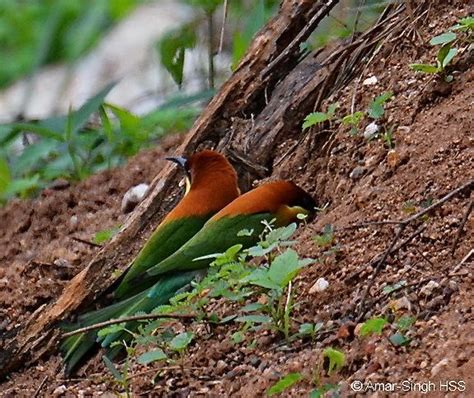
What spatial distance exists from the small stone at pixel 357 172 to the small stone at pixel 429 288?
29.9 inches

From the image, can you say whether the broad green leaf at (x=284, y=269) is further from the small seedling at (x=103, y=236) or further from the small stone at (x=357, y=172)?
the small seedling at (x=103, y=236)

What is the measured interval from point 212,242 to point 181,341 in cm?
66

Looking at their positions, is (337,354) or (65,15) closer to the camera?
(337,354)

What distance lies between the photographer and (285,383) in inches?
86.9

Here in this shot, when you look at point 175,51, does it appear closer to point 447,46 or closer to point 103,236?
point 103,236


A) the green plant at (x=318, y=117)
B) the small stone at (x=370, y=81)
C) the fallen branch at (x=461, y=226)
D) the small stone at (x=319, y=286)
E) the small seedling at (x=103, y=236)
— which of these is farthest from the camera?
the small seedling at (x=103, y=236)

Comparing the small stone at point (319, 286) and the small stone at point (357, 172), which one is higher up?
the small stone at point (319, 286)

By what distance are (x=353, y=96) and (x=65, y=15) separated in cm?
349

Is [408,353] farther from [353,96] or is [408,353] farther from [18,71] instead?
[18,71]

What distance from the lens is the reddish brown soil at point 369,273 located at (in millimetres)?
2256

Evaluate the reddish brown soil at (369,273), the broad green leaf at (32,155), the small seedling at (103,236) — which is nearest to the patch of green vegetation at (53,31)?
the broad green leaf at (32,155)

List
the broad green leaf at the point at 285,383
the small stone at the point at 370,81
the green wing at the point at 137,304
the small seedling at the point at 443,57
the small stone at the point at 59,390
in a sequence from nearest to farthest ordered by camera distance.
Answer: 1. the broad green leaf at the point at 285,383
2. the small stone at the point at 59,390
3. the small seedling at the point at 443,57
4. the green wing at the point at 137,304
5. the small stone at the point at 370,81

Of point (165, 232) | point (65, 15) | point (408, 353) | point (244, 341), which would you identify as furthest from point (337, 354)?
point (65, 15)

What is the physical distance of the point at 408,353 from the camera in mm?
2232
